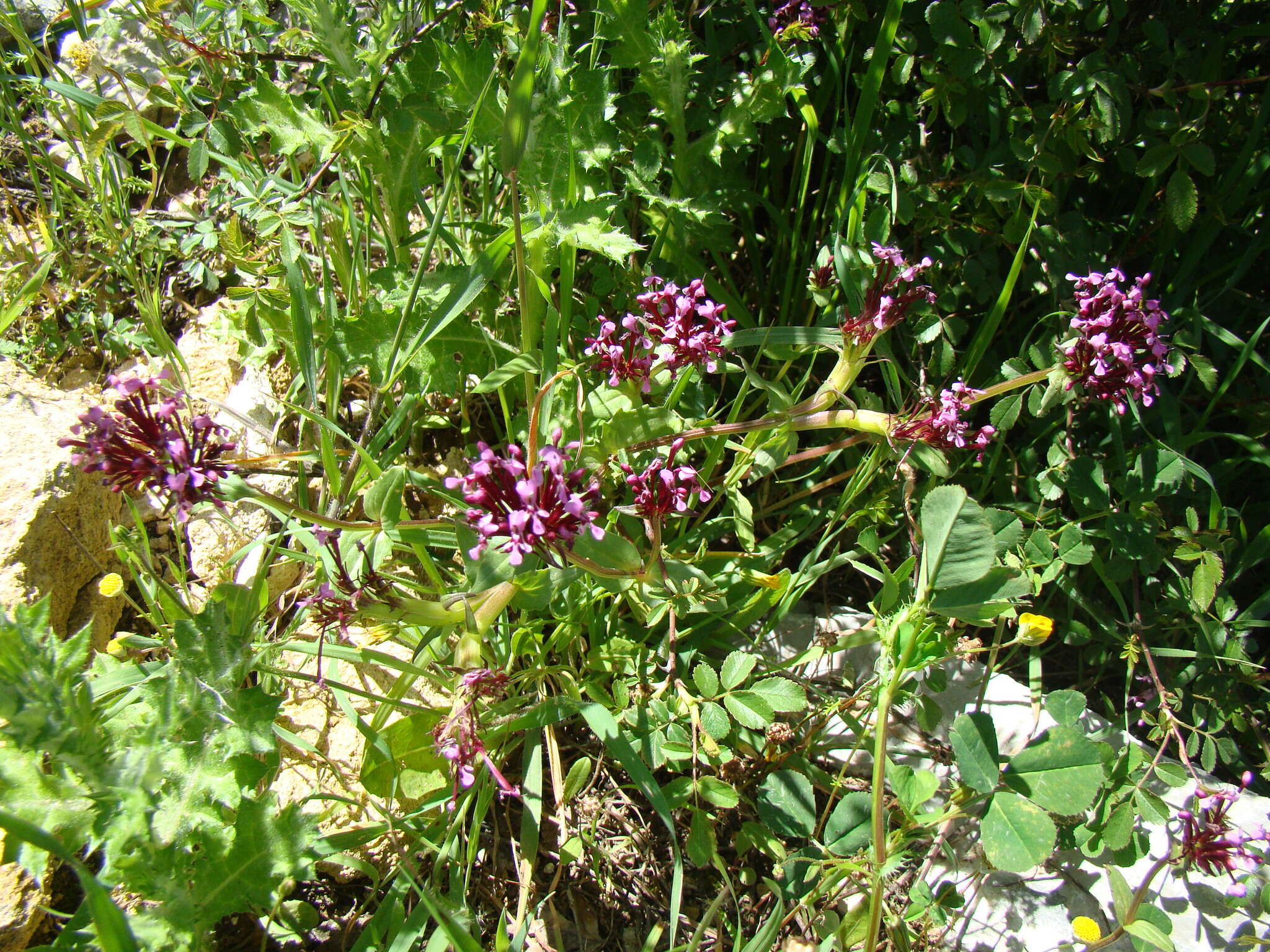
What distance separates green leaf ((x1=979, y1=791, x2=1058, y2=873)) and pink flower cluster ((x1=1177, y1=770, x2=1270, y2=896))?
0.42 metres

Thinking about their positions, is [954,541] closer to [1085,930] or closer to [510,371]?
[1085,930]

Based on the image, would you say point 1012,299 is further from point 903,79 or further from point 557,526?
point 557,526

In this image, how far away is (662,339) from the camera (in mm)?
1922

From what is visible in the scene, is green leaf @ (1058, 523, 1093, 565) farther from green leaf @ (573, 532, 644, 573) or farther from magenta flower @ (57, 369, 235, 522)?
magenta flower @ (57, 369, 235, 522)

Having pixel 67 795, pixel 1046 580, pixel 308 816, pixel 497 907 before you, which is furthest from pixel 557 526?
pixel 1046 580

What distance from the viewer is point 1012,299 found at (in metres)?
2.46

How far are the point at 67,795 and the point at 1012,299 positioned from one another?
2588 millimetres

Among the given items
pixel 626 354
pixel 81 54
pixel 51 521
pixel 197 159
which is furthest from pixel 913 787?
pixel 81 54

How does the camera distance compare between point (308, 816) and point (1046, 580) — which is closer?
point (308, 816)

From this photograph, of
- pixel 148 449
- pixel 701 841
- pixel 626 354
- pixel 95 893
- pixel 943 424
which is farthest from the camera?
pixel 626 354

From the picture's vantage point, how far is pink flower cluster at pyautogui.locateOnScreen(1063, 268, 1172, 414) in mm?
1800

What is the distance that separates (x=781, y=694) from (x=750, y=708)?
8 centimetres

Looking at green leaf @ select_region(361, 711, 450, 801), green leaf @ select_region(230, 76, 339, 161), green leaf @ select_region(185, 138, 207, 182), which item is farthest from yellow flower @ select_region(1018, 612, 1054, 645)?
green leaf @ select_region(185, 138, 207, 182)

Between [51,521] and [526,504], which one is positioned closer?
[526,504]
